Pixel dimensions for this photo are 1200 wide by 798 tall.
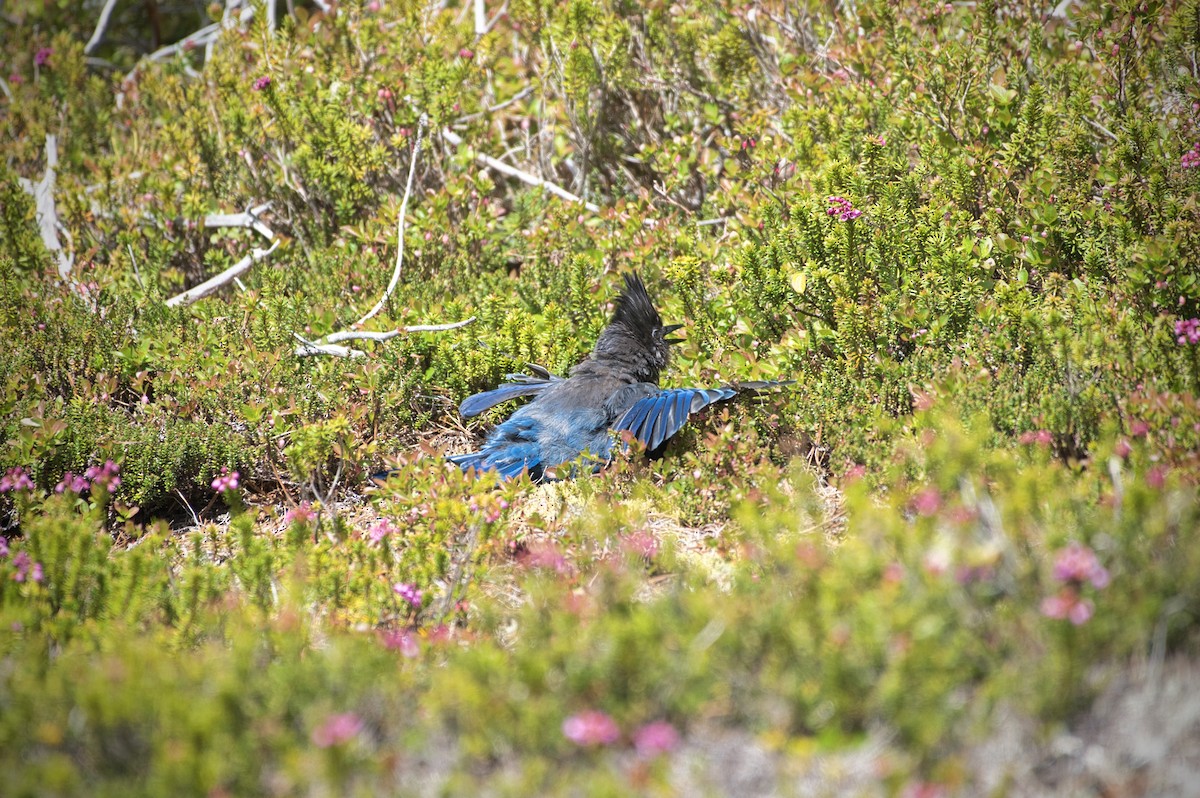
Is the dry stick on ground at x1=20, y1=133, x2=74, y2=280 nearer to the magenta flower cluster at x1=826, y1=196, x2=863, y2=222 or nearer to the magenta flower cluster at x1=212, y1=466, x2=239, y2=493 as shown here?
the magenta flower cluster at x1=212, y1=466, x2=239, y2=493

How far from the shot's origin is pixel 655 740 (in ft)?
7.77

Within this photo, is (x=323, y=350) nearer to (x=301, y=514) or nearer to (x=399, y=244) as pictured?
(x=399, y=244)

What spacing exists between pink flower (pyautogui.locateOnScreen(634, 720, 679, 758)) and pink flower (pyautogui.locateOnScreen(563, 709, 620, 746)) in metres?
0.06

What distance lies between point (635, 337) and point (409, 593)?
2.36 metres

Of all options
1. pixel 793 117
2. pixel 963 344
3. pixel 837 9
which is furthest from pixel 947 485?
pixel 837 9

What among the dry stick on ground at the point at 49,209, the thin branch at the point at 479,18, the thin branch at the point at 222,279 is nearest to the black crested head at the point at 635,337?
the thin branch at the point at 222,279

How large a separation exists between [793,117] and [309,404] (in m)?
3.58

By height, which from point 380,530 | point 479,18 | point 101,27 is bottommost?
point 380,530

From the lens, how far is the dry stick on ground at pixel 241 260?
20.5ft

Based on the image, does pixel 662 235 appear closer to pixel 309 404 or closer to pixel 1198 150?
pixel 309 404

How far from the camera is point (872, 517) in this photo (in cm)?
267

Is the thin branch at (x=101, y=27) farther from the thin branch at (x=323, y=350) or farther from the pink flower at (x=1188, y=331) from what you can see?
the pink flower at (x=1188, y=331)

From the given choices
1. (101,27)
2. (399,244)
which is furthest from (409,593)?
(101,27)

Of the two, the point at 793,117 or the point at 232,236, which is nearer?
the point at 793,117
